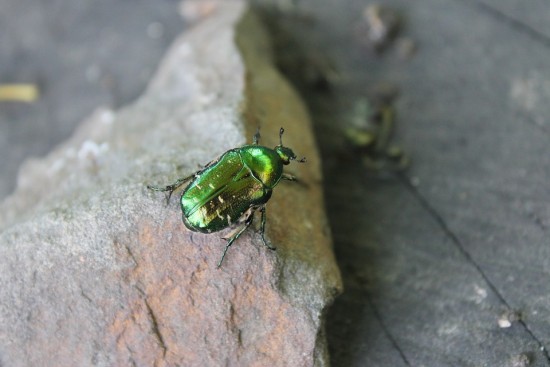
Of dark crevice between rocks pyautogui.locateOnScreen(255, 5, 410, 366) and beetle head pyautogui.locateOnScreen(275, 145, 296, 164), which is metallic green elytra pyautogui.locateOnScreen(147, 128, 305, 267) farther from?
dark crevice between rocks pyautogui.locateOnScreen(255, 5, 410, 366)

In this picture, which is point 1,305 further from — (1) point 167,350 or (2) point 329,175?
(2) point 329,175


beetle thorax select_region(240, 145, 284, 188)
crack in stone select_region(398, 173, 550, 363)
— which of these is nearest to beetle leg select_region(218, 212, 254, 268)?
beetle thorax select_region(240, 145, 284, 188)

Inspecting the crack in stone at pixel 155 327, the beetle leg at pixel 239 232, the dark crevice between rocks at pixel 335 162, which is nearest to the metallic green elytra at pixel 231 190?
the beetle leg at pixel 239 232

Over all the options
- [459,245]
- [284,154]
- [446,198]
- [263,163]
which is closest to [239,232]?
[263,163]

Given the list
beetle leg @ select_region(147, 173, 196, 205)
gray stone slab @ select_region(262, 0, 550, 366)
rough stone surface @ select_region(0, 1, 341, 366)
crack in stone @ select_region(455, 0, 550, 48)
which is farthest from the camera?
crack in stone @ select_region(455, 0, 550, 48)

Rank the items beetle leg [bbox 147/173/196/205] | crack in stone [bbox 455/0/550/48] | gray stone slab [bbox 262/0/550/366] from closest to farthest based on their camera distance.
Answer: beetle leg [bbox 147/173/196/205] < gray stone slab [bbox 262/0/550/366] < crack in stone [bbox 455/0/550/48]
